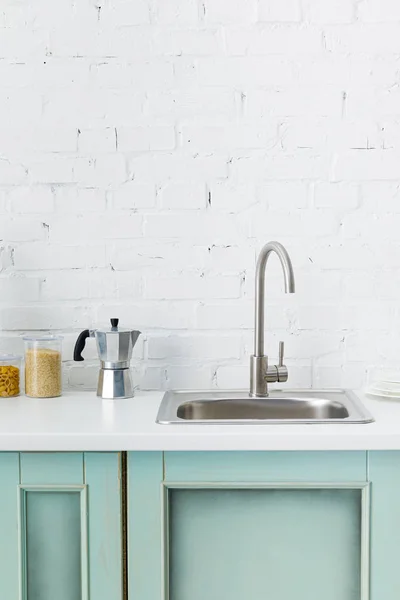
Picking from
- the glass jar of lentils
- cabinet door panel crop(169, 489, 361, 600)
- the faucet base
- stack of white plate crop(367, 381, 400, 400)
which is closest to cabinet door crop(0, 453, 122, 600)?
cabinet door panel crop(169, 489, 361, 600)

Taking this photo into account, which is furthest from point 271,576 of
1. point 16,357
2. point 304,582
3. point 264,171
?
point 264,171

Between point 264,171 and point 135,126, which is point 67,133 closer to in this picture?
point 135,126

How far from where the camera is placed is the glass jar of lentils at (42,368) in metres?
2.01

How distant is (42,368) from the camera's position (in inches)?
79.0

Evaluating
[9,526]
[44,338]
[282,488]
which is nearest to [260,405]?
[282,488]

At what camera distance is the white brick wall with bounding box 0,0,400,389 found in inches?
83.4

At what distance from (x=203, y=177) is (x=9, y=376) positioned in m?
0.79

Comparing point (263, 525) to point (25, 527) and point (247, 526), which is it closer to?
point (247, 526)

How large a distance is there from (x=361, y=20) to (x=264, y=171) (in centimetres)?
51

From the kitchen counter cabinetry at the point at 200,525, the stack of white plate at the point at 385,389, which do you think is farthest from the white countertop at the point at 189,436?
the stack of white plate at the point at 385,389

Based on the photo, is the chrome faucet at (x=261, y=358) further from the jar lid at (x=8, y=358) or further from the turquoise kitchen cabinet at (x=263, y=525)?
the jar lid at (x=8, y=358)

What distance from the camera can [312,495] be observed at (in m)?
1.63

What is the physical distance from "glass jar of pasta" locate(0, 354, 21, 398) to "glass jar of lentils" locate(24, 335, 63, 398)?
0.03 metres

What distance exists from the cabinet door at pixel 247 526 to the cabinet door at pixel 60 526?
0.17 ft
